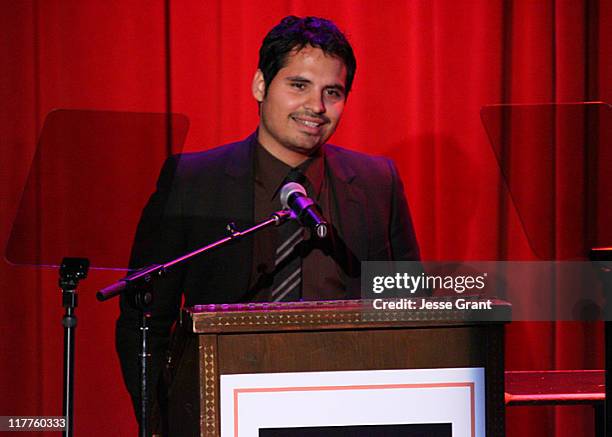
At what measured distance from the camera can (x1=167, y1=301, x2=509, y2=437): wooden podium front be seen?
1.41 metres

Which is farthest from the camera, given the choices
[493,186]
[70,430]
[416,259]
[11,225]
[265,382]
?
[493,186]

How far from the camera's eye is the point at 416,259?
242 cm

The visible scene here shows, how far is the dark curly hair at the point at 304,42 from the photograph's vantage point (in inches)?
90.3

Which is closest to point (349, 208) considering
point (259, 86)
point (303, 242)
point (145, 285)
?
point (303, 242)

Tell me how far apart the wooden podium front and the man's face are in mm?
894

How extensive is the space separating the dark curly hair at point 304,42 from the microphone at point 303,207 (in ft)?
2.18

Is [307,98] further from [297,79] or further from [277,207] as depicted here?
[277,207]

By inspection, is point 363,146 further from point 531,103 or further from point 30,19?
point 30,19

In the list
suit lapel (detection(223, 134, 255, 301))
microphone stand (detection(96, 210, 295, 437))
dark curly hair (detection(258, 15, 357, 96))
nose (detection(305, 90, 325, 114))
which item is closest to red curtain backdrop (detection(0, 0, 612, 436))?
suit lapel (detection(223, 134, 255, 301))

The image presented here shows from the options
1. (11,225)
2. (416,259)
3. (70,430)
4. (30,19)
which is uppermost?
(30,19)

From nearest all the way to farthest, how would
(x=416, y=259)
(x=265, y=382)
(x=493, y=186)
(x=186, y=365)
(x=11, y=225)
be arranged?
1. (x=265, y=382)
2. (x=186, y=365)
3. (x=416, y=259)
4. (x=11, y=225)
5. (x=493, y=186)

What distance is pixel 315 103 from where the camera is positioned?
2.26 metres

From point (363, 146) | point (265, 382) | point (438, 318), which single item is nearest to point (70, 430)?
point (265, 382)

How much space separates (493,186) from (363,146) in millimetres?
495
